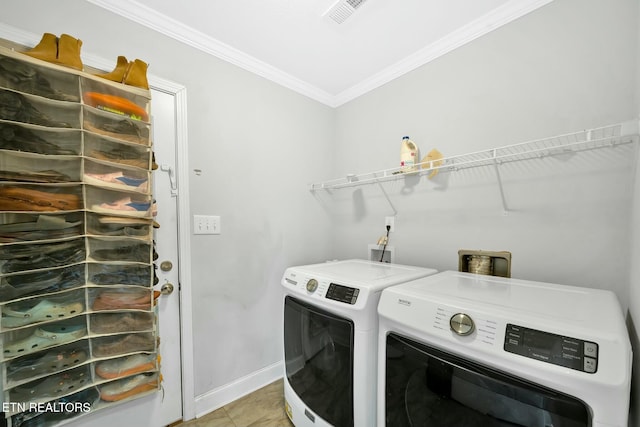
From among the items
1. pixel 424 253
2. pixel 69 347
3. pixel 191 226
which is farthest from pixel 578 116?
pixel 69 347

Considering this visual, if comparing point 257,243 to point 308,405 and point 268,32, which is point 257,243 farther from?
point 268,32

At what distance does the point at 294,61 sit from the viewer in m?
1.91

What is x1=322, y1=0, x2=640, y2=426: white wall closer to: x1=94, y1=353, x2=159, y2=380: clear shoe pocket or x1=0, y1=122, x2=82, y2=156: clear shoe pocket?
x1=94, y1=353, x2=159, y2=380: clear shoe pocket

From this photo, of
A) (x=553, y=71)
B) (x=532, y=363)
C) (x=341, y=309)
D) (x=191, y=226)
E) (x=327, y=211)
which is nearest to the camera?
(x=532, y=363)

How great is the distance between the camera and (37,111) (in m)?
1.10

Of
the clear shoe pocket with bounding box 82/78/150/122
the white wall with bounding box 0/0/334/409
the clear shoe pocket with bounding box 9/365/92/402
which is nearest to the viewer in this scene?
the clear shoe pocket with bounding box 9/365/92/402

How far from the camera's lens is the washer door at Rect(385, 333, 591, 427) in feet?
2.11

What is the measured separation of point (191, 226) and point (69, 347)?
777 millimetres

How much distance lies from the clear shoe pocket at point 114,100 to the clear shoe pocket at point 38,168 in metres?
0.29

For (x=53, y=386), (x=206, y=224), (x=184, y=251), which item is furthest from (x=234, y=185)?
(x=53, y=386)

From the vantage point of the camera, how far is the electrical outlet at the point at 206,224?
5.34 feet

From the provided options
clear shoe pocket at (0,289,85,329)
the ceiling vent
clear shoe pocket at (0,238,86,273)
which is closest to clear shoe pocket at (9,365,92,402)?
clear shoe pocket at (0,289,85,329)

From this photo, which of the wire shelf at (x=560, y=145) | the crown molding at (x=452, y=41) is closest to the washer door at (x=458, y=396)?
the wire shelf at (x=560, y=145)

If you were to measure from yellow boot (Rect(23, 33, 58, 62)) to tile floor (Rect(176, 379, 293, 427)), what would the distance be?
6.71 feet
